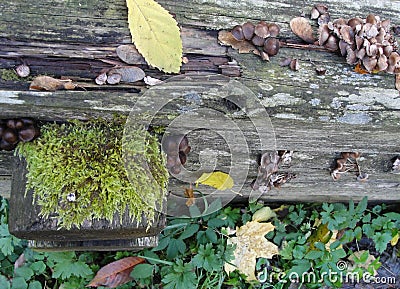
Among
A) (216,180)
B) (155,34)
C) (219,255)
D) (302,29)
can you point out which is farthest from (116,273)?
(302,29)

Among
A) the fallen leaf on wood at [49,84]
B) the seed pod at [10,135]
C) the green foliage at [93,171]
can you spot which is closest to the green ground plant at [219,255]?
the green foliage at [93,171]

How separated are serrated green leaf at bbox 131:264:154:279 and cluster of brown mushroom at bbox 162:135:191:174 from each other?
1109 millimetres

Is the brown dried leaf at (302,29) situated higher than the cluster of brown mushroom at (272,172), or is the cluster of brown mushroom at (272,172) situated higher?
the brown dried leaf at (302,29)

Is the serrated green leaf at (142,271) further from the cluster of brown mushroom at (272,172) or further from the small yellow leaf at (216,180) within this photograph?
the cluster of brown mushroom at (272,172)

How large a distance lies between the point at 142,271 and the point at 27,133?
152 centimetres

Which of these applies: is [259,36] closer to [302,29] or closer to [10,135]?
[302,29]

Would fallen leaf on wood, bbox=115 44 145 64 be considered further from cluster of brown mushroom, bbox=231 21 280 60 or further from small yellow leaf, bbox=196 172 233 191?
small yellow leaf, bbox=196 172 233 191

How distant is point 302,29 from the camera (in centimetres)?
221

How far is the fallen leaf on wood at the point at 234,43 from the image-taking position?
2.13 m

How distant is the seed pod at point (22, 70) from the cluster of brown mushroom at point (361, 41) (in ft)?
4.73

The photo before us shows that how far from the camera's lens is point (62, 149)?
213cm

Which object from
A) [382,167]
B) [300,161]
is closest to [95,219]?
[300,161]

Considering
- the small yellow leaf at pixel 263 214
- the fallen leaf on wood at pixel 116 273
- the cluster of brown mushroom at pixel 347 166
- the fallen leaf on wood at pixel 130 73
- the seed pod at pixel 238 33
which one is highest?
the seed pod at pixel 238 33

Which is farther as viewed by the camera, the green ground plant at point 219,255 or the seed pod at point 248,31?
the green ground plant at point 219,255
